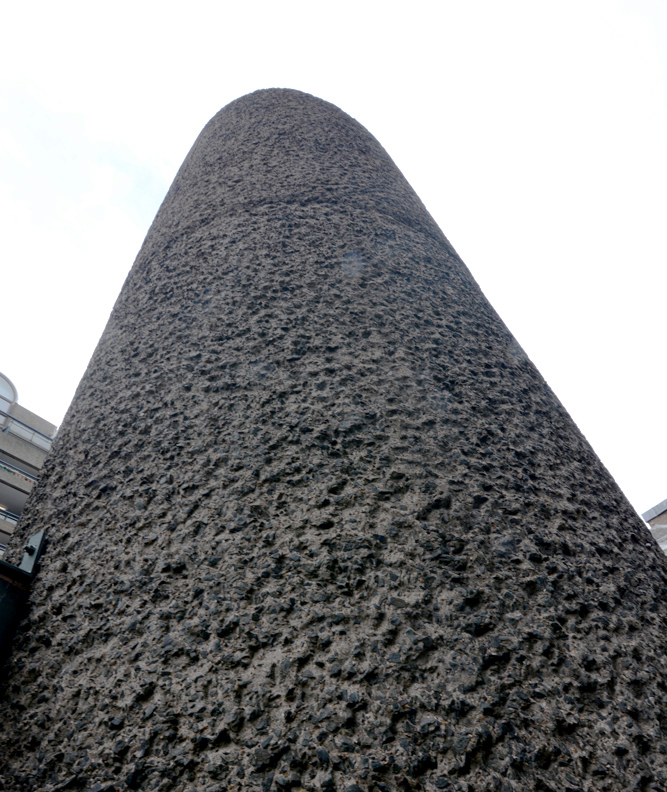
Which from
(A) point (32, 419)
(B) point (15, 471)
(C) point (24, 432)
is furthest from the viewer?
(A) point (32, 419)

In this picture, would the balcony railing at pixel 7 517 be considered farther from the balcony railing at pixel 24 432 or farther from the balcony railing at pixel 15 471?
Result: the balcony railing at pixel 24 432

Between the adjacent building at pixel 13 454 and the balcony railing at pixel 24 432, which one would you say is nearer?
the adjacent building at pixel 13 454

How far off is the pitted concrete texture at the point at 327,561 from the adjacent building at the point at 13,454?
18.6 m

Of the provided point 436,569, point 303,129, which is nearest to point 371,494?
point 436,569

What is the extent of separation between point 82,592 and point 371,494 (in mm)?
592

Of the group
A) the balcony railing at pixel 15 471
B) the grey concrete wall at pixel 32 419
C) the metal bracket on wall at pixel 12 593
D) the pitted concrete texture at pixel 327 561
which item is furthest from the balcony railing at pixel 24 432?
the metal bracket on wall at pixel 12 593

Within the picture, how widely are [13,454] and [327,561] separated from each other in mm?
20217

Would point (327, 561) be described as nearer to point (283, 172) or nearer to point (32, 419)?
point (283, 172)

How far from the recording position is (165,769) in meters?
0.73

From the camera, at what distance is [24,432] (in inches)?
719

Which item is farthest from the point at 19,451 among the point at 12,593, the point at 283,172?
the point at 12,593

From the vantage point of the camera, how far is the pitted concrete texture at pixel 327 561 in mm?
740

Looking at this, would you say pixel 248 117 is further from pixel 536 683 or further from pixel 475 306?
pixel 536 683

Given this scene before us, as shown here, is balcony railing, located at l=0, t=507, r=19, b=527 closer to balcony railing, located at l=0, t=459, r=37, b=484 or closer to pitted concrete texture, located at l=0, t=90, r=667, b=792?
balcony railing, located at l=0, t=459, r=37, b=484
